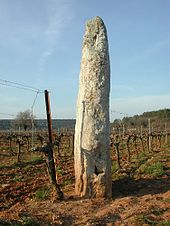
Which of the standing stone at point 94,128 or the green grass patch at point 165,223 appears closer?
the green grass patch at point 165,223

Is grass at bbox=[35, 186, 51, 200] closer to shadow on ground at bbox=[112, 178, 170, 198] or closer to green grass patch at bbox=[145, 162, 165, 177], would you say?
shadow on ground at bbox=[112, 178, 170, 198]

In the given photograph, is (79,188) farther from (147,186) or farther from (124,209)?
(147,186)

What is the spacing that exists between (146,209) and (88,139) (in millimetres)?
2466

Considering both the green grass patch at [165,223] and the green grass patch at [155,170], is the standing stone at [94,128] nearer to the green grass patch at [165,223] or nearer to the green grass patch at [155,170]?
the green grass patch at [165,223]

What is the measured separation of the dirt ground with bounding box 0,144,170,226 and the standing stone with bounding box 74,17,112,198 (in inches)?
18.9

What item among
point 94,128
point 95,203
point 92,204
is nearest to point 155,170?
point 94,128

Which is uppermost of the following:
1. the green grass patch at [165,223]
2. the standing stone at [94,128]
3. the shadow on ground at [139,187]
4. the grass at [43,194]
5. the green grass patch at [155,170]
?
the standing stone at [94,128]

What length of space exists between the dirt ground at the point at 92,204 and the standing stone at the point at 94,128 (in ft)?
1.57

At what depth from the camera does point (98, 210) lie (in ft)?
29.6

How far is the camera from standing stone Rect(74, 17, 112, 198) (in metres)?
10.3

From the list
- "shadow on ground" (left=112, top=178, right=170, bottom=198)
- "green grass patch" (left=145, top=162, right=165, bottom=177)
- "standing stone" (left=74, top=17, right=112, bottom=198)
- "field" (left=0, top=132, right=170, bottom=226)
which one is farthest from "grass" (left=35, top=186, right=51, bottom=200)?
"green grass patch" (left=145, top=162, right=165, bottom=177)

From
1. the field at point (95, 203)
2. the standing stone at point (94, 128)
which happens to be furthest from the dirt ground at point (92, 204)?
the standing stone at point (94, 128)

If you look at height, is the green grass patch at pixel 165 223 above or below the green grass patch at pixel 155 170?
below

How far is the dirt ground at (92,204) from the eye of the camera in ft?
27.0
